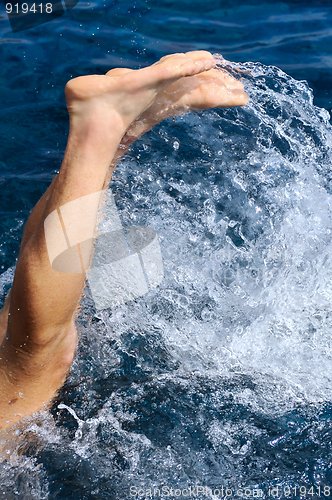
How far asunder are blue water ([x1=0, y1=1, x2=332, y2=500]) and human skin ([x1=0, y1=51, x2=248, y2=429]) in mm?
211

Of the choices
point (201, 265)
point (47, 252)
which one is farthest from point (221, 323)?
point (47, 252)

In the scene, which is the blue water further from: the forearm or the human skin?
the forearm

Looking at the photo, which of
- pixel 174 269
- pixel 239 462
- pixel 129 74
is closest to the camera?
pixel 129 74

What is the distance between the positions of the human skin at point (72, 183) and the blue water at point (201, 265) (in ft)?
0.69

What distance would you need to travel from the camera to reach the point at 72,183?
142cm

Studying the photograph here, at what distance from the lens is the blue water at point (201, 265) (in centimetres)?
171

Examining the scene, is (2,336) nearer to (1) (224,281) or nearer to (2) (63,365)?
(2) (63,365)

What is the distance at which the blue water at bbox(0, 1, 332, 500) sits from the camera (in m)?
1.71

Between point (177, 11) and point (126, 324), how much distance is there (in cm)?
239

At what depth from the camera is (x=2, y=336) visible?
1787 millimetres

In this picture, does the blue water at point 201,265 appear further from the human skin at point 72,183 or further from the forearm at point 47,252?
the forearm at point 47,252

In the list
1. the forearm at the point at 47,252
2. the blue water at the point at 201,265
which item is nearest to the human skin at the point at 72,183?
the forearm at the point at 47,252

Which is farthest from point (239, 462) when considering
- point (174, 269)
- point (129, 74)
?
point (129, 74)

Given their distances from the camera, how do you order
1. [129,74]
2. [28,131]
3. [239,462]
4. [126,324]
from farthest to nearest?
[28,131] < [126,324] < [239,462] < [129,74]
